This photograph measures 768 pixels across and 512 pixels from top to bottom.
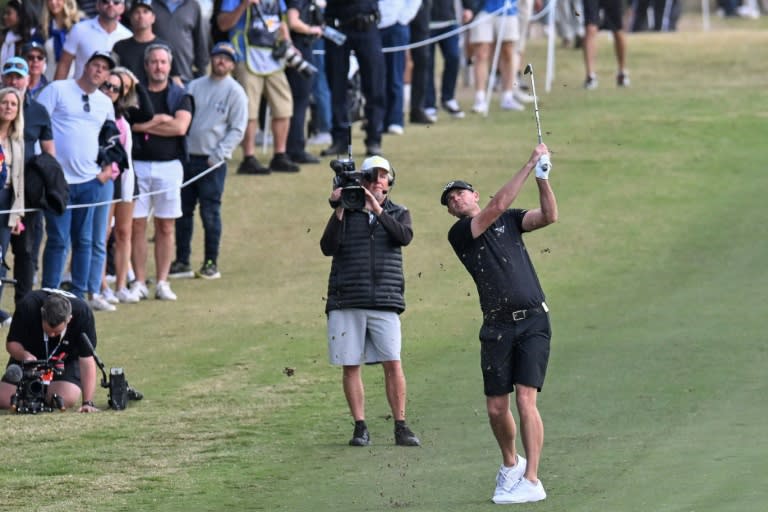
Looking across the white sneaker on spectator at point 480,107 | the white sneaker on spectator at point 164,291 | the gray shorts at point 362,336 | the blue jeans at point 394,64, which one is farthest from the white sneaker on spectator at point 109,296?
the white sneaker on spectator at point 480,107

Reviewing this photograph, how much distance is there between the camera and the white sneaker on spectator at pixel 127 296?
18.3 m

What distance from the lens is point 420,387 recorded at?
1488 cm

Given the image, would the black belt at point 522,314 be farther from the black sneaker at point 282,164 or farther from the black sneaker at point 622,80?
the black sneaker at point 622,80

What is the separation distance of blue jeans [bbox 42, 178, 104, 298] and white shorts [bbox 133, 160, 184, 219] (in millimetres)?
1057

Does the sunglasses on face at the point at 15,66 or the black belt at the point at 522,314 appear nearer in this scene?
the black belt at the point at 522,314

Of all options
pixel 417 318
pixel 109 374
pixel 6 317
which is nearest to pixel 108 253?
pixel 6 317

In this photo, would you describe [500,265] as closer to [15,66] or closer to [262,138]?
[15,66]

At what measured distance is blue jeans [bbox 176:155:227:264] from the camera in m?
19.2

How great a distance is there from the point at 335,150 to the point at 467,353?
24.5 ft

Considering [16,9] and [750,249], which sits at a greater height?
[16,9]

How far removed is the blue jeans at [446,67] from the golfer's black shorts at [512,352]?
14.7 meters

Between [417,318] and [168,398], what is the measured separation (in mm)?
3777

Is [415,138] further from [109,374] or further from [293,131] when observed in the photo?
[109,374]

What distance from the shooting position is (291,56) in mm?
21562
